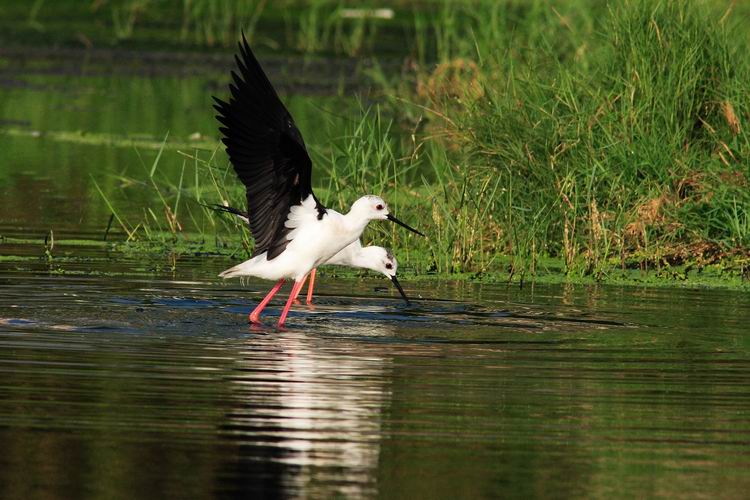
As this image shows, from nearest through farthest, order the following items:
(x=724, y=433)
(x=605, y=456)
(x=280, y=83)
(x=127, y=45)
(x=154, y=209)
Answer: (x=605, y=456), (x=724, y=433), (x=154, y=209), (x=280, y=83), (x=127, y=45)

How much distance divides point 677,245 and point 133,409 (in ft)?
21.0

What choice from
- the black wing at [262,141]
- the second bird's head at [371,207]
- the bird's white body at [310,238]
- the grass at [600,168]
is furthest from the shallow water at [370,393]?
the grass at [600,168]

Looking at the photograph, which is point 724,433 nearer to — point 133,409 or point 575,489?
point 575,489

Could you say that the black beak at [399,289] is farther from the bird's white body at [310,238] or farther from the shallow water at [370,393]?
the bird's white body at [310,238]

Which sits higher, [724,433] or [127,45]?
[127,45]

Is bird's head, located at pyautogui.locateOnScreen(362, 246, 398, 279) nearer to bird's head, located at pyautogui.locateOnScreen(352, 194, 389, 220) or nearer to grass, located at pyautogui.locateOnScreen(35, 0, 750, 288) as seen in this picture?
grass, located at pyautogui.locateOnScreen(35, 0, 750, 288)

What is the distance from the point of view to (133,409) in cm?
704

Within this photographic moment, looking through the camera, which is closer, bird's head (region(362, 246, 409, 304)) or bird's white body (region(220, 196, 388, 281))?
bird's white body (region(220, 196, 388, 281))

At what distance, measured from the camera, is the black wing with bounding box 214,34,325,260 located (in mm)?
9477

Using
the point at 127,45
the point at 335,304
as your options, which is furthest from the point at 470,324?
the point at 127,45

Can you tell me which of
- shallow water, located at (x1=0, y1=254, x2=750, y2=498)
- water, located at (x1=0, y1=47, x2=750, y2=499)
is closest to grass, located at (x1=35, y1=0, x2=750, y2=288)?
water, located at (x1=0, y1=47, x2=750, y2=499)

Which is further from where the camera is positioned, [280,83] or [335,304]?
[280,83]

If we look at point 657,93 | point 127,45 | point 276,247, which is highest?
point 127,45

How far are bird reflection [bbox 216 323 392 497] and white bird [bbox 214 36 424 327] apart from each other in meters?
0.97
